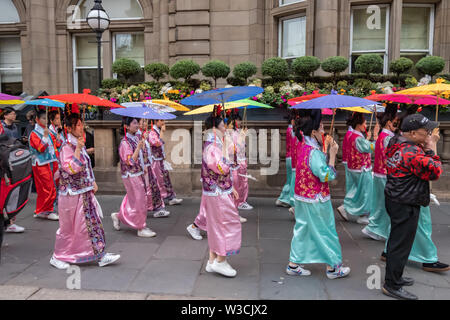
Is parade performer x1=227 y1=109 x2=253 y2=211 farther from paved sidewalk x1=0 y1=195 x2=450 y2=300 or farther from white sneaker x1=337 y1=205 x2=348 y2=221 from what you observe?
white sneaker x1=337 y1=205 x2=348 y2=221

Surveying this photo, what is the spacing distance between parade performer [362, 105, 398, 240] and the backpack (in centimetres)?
490

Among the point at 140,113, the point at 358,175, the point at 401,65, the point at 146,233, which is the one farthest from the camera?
the point at 401,65

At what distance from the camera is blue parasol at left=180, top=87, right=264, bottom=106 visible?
4234mm

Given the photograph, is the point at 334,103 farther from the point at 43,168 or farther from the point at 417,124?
the point at 43,168

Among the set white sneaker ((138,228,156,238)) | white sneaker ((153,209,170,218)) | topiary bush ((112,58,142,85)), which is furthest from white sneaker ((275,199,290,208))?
topiary bush ((112,58,142,85))

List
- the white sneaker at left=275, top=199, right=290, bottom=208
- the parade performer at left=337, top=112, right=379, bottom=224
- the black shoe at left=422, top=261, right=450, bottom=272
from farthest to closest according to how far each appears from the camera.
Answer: the white sneaker at left=275, top=199, right=290, bottom=208
the parade performer at left=337, top=112, right=379, bottom=224
the black shoe at left=422, top=261, right=450, bottom=272

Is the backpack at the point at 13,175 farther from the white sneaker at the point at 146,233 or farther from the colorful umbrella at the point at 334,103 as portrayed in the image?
the colorful umbrella at the point at 334,103

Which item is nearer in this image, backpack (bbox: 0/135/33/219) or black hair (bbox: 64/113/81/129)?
backpack (bbox: 0/135/33/219)

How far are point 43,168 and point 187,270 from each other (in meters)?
4.01

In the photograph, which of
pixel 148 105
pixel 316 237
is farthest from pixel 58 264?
pixel 316 237

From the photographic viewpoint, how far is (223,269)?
4.26m

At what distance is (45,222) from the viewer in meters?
6.66
